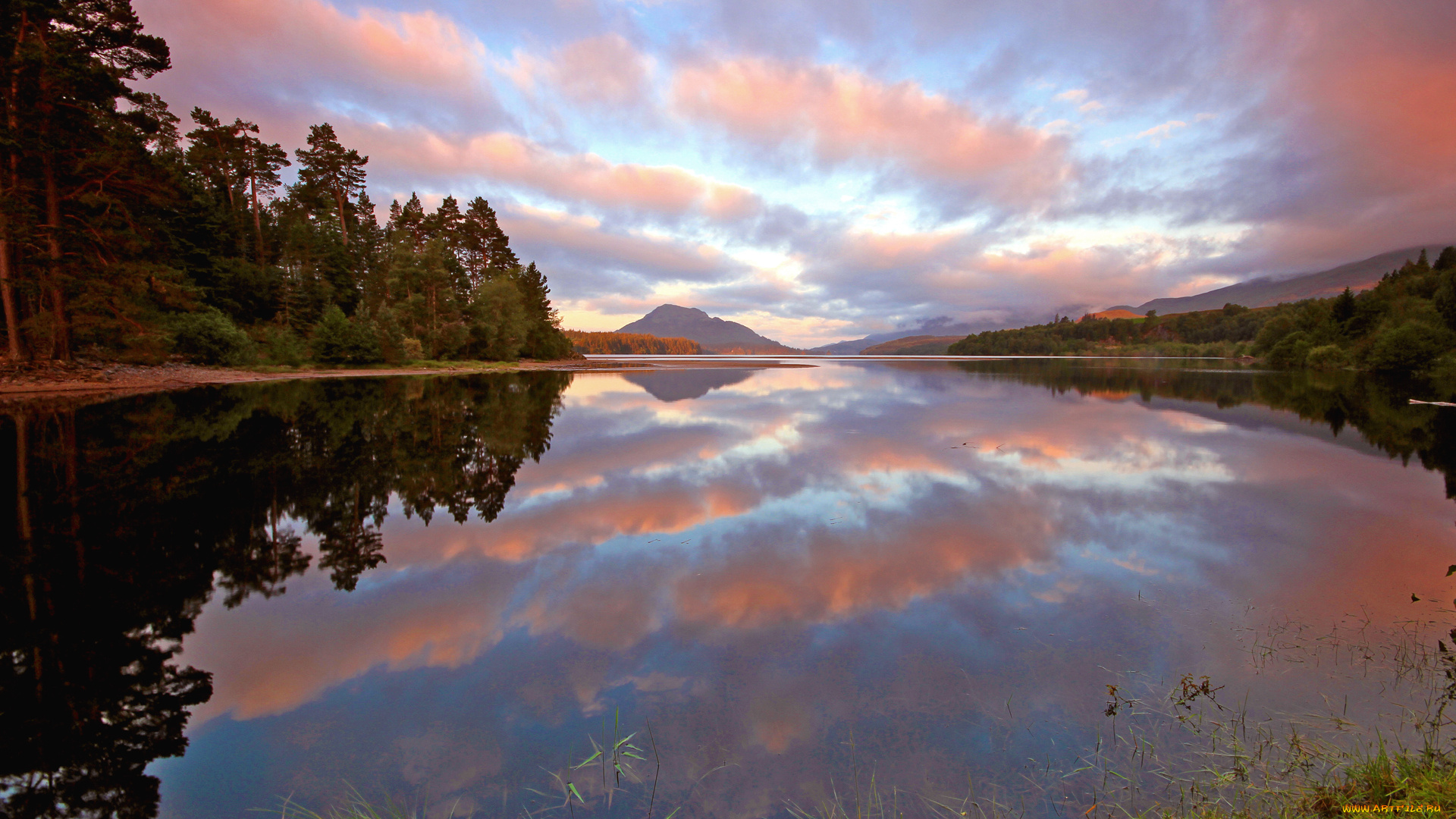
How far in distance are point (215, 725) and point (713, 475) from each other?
816 centimetres

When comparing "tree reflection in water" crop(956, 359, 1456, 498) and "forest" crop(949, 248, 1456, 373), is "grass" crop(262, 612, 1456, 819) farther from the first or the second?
"forest" crop(949, 248, 1456, 373)

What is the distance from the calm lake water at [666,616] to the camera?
323cm

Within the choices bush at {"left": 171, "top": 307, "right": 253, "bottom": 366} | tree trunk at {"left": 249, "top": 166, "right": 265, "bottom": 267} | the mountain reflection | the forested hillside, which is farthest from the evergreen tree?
the forested hillside

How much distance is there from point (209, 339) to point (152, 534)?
34605 millimetres

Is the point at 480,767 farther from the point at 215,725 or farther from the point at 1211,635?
the point at 1211,635

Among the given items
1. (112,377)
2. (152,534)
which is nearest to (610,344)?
(112,377)

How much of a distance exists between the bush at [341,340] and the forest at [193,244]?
0.40ft

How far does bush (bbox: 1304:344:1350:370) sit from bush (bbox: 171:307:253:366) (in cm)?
9634

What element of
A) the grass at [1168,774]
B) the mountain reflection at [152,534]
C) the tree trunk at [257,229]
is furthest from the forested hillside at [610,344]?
the grass at [1168,774]

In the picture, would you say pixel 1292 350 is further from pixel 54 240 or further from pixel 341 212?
pixel 341 212

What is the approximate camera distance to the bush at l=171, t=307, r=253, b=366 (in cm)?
3047

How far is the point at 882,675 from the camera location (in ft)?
13.6

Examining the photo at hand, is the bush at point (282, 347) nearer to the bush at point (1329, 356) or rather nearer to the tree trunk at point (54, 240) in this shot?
the tree trunk at point (54, 240)

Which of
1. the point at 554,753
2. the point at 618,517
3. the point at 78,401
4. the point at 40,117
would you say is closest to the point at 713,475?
the point at 618,517
